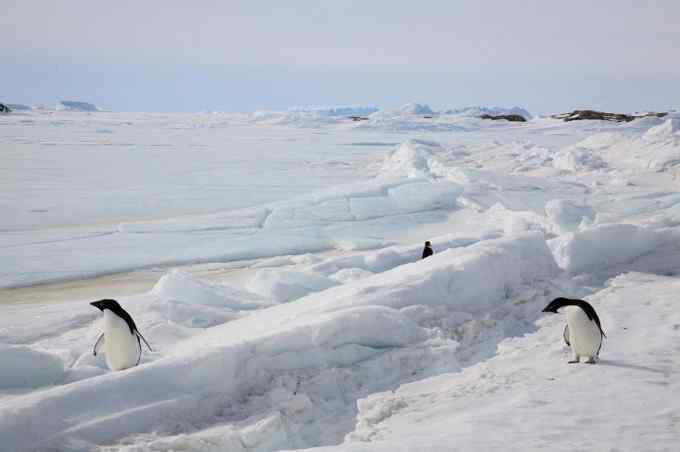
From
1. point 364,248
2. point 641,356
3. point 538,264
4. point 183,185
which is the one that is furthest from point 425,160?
point 641,356

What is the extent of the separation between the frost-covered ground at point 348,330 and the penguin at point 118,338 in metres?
0.26

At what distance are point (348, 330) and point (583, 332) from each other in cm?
145

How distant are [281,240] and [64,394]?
24.2ft

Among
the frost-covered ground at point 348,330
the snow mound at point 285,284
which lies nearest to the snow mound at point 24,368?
the frost-covered ground at point 348,330

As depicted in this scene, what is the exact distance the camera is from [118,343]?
416cm

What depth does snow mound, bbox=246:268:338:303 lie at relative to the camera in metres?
6.63

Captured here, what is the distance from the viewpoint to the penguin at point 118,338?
4.14 meters

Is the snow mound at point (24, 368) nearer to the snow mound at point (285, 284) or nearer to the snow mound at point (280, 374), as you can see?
the snow mound at point (280, 374)

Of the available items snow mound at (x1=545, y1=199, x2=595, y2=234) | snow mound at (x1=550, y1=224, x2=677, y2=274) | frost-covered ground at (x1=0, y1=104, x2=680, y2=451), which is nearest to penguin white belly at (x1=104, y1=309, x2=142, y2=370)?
frost-covered ground at (x1=0, y1=104, x2=680, y2=451)

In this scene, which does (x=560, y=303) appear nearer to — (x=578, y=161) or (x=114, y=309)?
(x=114, y=309)

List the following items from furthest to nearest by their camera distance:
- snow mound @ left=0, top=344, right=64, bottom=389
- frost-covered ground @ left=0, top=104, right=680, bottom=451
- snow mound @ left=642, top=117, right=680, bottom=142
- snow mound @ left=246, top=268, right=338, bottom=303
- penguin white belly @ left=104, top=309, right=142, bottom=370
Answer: snow mound @ left=642, top=117, right=680, bottom=142, snow mound @ left=246, top=268, right=338, bottom=303, penguin white belly @ left=104, top=309, right=142, bottom=370, snow mound @ left=0, top=344, right=64, bottom=389, frost-covered ground @ left=0, top=104, right=680, bottom=451

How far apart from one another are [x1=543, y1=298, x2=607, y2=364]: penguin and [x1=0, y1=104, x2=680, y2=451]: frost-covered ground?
0.14 metres

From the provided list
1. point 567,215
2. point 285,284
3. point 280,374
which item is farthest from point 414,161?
point 280,374

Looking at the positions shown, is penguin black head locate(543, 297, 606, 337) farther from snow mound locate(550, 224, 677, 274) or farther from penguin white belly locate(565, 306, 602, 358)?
snow mound locate(550, 224, 677, 274)
